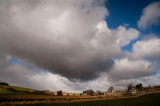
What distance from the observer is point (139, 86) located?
179 m

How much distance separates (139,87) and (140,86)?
8.31 ft

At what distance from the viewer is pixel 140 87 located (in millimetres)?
175625

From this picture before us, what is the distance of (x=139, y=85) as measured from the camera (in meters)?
180

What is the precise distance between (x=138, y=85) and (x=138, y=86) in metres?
1.77

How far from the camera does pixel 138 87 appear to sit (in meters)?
180

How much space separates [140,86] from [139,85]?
110 inches

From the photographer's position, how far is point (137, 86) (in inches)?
7185

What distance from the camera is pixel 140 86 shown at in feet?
584

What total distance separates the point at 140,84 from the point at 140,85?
180 cm

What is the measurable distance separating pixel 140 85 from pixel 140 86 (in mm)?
2184

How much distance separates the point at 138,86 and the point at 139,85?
8.42 ft

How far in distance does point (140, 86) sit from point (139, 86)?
5.96 ft

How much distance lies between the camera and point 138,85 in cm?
18175
